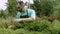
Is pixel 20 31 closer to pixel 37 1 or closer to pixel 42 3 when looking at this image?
pixel 42 3

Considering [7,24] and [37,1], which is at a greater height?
[7,24]

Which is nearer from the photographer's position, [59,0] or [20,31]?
[20,31]

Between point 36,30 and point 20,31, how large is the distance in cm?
23

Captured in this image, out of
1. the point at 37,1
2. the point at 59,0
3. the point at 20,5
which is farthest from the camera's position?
the point at 37,1

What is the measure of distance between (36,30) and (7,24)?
1.62ft

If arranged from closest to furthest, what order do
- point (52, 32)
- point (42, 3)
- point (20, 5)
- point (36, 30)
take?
→ point (52, 32) → point (36, 30) → point (20, 5) → point (42, 3)

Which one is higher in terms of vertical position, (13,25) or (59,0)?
(13,25)

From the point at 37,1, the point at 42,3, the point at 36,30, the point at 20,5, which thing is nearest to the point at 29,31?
the point at 36,30

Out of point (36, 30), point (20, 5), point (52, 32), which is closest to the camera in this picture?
point (52, 32)

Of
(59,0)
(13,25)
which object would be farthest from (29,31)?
(59,0)

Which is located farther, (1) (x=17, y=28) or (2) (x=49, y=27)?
(1) (x=17, y=28)

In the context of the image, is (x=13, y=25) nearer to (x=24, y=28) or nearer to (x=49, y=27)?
(x=24, y=28)

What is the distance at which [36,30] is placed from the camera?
2.97 metres

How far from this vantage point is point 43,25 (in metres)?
2.97
